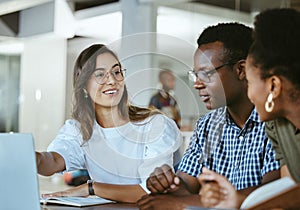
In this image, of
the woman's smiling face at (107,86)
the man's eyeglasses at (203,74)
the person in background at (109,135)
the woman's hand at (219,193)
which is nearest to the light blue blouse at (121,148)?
the person in background at (109,135)

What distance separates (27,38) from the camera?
5008mm

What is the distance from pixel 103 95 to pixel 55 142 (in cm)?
33

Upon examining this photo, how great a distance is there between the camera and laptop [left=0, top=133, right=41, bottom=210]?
1643mm

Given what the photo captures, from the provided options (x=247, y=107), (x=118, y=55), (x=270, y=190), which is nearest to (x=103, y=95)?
(x=118, y=55)

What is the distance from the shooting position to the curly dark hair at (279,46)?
5.23 feet

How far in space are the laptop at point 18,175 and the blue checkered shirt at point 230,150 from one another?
596 mm

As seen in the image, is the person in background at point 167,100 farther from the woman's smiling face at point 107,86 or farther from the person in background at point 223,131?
the person in background at point 223,131

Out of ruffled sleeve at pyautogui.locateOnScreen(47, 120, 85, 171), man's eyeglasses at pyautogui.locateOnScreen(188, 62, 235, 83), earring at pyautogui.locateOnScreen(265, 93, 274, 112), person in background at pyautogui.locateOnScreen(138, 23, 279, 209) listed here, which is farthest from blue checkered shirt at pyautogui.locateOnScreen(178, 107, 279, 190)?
ruffled sleeve at pyautogui.locateOnScreen(47, 120, 85, 171)

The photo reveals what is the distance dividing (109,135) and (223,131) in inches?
21.3

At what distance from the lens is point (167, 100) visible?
278cm

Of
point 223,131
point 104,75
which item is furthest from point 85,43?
point 223,131

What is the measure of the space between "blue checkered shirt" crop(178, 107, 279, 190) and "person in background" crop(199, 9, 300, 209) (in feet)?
0.41

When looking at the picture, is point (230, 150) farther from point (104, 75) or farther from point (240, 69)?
point (104, 75)

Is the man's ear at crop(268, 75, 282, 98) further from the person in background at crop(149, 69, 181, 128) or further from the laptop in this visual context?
the person in background at crop(149, 69, 181, 128)
